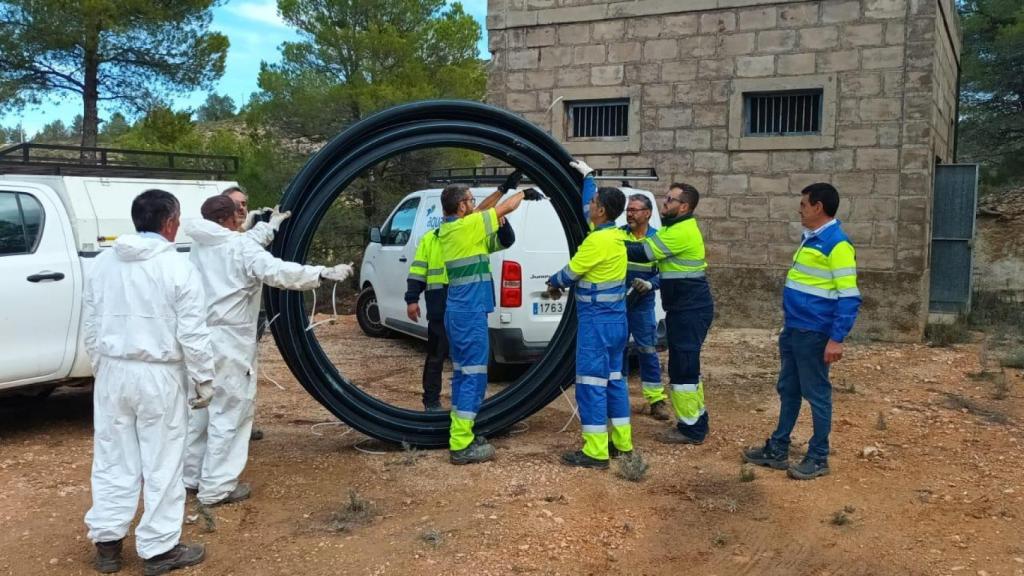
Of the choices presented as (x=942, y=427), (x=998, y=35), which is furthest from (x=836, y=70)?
(x=998, y=35)

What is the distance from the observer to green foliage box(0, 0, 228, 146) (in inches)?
655

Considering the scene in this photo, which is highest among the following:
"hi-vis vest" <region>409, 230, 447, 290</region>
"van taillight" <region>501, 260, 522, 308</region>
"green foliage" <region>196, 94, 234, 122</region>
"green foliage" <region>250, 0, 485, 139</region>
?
"green foliage" <region>196, 94, 234, 122</region>

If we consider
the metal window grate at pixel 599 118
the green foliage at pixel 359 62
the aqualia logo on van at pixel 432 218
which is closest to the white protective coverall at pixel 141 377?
the aqualia logo on van at pixel 432 218

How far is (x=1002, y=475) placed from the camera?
Answer: 202 inches

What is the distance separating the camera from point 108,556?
148 inches

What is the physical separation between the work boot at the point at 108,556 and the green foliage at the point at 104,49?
16.0 m

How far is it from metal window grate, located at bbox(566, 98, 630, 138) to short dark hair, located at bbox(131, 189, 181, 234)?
8.14 m

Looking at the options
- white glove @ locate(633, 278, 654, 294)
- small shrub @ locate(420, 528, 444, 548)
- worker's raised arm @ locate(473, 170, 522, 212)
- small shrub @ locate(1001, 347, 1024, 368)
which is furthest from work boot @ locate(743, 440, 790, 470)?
small shrub @ locate(1001, 347, 1024, 368)

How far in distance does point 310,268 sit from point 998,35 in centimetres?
1932

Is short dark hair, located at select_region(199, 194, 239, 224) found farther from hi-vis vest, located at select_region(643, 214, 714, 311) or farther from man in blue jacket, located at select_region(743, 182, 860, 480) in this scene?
man in blue jacket, located at select_region(743, 182, 860, 480)

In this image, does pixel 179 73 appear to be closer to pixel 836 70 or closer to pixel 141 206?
pixel 836 70

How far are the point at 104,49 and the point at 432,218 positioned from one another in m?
13.4

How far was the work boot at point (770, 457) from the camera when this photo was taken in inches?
207

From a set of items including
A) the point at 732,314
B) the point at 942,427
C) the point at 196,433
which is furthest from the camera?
the point at 732,314
